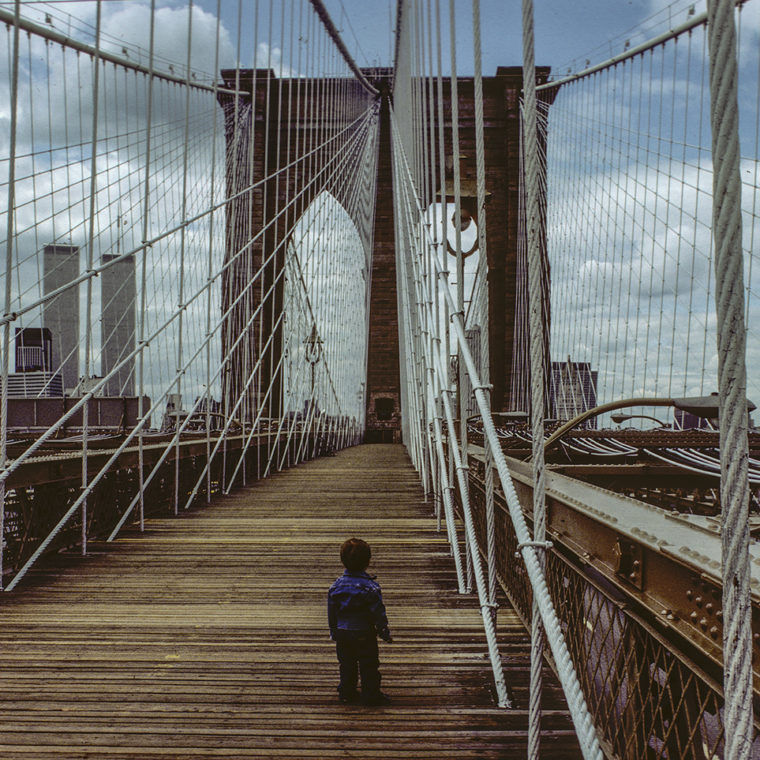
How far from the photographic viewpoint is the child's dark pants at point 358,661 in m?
1.90

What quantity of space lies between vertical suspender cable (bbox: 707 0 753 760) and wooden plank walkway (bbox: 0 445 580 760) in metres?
0.99

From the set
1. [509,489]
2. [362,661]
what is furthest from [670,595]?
[362,661]

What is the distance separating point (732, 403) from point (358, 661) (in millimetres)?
1456

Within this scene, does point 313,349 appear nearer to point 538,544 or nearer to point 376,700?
point 376,700

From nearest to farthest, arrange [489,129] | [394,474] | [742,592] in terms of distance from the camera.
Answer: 1. [742,592]
2. [394,474]
3. [489,129]

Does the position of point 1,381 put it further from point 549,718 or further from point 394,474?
point 394,474

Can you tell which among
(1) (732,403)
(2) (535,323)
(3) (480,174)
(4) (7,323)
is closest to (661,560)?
(2) (535,323)

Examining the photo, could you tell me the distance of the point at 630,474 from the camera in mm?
3801

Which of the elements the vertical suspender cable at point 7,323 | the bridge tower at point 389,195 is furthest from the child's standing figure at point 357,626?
the bridge tower at point 389,195

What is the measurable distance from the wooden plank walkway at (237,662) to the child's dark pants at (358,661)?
0.05 meters

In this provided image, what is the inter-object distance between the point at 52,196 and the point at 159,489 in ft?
9.10

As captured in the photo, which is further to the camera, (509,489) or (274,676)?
(274,676)

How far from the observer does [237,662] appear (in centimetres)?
215

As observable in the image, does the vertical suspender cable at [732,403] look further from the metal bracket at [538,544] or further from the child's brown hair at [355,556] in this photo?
the child's brown hair at [355,556]
